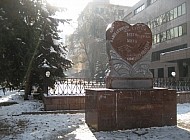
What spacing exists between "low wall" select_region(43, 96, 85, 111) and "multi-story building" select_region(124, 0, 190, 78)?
19.7 m

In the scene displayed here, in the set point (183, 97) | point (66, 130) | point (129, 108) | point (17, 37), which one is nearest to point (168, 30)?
point (183, 97)

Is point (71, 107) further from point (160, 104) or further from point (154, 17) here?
point (154, 17)

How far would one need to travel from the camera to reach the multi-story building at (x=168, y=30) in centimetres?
3781

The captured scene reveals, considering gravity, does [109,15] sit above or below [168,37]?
above

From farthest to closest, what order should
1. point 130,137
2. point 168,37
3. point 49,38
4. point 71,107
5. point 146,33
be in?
point 168,37 < point 49,38 < point 71,107 < point 146,33 < point 130,137

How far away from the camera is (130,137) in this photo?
762cm

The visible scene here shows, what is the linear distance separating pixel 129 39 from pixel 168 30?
122 feet

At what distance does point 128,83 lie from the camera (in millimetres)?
9414

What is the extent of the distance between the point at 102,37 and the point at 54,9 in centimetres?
2919

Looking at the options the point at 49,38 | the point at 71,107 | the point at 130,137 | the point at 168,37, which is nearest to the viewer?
the point at 130,137

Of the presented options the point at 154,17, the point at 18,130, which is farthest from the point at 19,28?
the point at 154,17

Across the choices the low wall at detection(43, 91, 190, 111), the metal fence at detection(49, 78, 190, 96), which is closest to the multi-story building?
the metal fence at detection(49, 78, 190, 96)

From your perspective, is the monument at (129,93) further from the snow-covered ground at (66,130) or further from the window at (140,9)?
the window at (140,9)

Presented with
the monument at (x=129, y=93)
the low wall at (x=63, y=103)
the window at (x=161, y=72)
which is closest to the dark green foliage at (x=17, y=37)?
the monument at (x=129, y=93)
